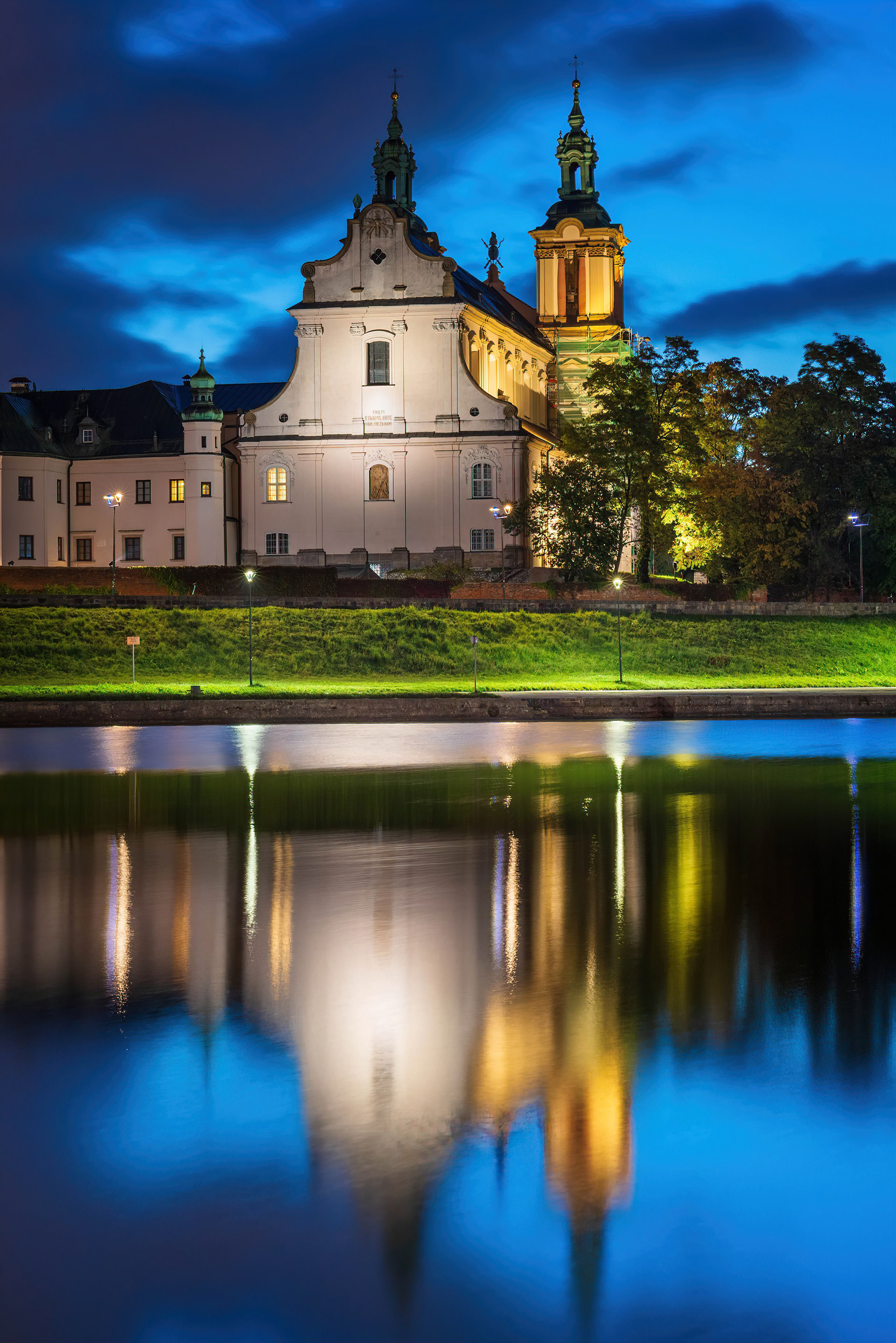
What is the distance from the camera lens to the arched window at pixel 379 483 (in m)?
71.7

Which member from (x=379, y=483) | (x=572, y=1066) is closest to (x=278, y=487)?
(x=379, y=483)

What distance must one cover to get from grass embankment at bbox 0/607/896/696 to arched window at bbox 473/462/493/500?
14.8 m

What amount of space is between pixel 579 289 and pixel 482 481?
2398 centimetres

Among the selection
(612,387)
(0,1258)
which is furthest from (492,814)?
(612,387)

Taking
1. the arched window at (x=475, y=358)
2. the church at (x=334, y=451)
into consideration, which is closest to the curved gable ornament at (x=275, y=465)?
the church at (x=334, y=451)

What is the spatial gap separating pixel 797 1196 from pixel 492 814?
12440mm

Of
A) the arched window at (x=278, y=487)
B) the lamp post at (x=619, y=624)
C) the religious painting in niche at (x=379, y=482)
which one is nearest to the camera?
the lamp post at (x=619, y=624)

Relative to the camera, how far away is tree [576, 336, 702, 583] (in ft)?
213

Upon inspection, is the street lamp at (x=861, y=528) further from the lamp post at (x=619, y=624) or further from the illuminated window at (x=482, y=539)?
the illuminated window at (x=482, y=539)

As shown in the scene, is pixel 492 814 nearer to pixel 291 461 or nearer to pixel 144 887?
pixel 144 887

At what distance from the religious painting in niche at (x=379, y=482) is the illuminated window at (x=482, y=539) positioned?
4918 mm

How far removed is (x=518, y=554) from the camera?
68938mm

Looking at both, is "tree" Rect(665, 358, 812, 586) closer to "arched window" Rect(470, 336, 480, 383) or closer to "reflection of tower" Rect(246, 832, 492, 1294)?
"arched window" Rect(470, 336, 480, 383)

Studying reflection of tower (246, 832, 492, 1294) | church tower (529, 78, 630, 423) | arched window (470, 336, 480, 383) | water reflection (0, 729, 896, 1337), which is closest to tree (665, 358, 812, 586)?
arched window (470, 336, 480, 383)
